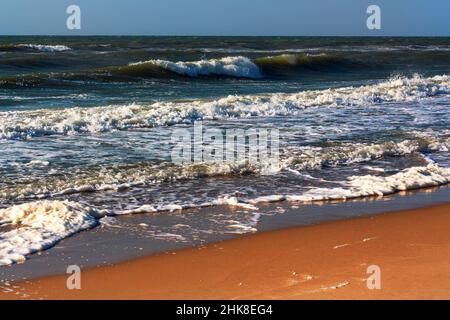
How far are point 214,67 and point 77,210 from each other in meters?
22.3

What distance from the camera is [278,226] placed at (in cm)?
613

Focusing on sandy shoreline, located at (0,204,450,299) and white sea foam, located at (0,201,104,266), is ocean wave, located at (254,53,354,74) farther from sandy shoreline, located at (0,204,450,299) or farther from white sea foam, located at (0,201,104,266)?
sandy shoreline, located at (0,204,450,299)

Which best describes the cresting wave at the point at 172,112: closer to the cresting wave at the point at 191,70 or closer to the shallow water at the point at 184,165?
the shallow water at the point at 184,165

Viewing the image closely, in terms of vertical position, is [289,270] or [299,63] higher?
[299,63]

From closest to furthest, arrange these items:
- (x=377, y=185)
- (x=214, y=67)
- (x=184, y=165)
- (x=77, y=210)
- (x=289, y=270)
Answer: (x=289, y=270), (x=77, y=210), (x=377, y=185), (x=184, y=165), (x=214, y=67)

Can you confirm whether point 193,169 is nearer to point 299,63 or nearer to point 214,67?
point 214,67

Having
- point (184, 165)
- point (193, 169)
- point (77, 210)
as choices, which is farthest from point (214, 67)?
point (77, 210)

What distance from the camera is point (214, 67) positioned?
28234 mm

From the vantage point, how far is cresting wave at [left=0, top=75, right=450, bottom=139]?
37.5ft

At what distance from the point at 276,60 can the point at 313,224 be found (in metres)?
26.6

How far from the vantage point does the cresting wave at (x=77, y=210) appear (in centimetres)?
552

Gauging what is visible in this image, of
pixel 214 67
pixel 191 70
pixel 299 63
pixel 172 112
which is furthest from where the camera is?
pixel 299 63

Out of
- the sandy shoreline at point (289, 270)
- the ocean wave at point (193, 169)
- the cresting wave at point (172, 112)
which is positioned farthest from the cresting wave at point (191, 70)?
the sandy shoreline at point (289, 270)

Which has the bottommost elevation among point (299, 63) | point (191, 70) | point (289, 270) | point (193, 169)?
point (289, 270)
